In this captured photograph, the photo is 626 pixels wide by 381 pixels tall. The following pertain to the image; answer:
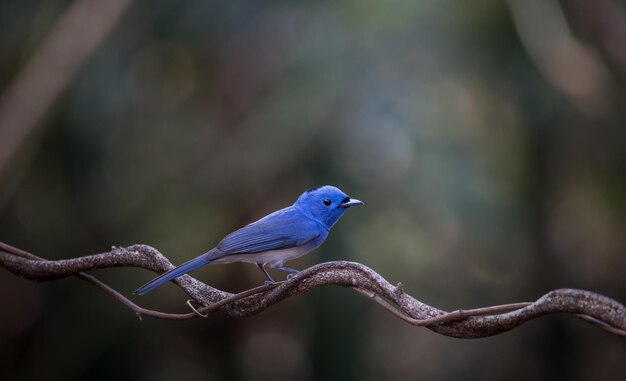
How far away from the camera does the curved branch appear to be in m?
2.08

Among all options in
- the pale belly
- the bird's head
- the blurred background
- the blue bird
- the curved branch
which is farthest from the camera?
the blurred background

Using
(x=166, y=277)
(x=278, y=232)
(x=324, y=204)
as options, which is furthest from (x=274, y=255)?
(x=166, y=277)

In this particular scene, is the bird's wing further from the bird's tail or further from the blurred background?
the blurred background

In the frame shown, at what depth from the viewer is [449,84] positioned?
7.32 metres

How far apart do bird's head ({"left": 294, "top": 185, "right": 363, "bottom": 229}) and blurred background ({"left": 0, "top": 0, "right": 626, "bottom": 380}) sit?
2827 mm

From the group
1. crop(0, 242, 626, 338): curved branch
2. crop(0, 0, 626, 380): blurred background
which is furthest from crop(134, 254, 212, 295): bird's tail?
crop(0, 0, 626, 380): blurred background

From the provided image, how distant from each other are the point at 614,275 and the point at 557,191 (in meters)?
0.85

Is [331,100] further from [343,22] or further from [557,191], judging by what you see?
[557,191]

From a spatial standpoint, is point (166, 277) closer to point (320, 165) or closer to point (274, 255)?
point (274, 255)

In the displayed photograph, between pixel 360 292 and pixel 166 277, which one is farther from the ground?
pixel 360 292

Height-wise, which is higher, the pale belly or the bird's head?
the bird's head

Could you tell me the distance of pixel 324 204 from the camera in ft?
12.5

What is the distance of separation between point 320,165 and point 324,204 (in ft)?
9.81

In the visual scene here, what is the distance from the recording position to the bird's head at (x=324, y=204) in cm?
379
